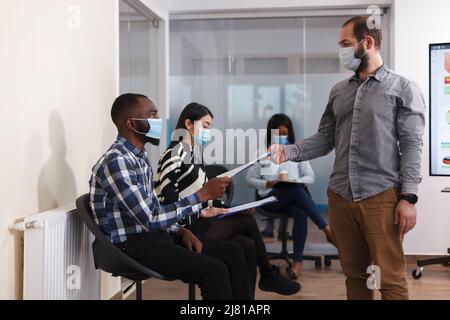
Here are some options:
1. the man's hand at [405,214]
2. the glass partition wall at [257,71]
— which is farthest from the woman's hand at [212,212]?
the glass partition wall at [257,71]

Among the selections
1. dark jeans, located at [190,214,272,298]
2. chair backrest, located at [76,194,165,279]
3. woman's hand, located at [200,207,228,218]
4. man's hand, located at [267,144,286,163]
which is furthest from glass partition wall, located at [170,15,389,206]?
chair backrest, located at [76,194,165,279]

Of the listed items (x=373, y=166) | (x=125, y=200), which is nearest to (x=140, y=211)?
(x=125, y=200)

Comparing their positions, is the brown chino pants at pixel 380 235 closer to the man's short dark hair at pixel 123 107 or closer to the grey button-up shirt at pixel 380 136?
the grey button-up shirt at pixel 380 136

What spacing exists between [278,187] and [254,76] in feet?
3.36

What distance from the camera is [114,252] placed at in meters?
1.79

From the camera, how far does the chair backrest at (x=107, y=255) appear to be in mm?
1800

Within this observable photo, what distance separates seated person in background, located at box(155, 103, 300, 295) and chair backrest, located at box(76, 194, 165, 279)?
43 cm

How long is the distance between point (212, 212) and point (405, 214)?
0.90 meters

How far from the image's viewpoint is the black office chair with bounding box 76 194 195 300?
1.80 meters

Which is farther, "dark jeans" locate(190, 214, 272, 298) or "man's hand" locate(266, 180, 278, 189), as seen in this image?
"man's hand" locate(266, 180, 278, 189)

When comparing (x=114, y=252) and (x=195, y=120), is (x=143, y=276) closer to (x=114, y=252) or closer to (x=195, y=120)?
(x=114, y=252)

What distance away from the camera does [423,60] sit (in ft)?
12.5

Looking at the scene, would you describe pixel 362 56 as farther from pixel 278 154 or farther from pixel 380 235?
pixel 380 235

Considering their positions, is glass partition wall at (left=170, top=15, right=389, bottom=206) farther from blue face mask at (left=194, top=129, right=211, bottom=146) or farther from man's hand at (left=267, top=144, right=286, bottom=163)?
man's hand at (left=267, top=144, right=286, bottom=163)
